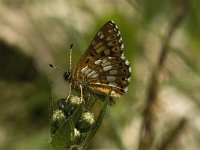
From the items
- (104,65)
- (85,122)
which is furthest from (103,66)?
(85,122)

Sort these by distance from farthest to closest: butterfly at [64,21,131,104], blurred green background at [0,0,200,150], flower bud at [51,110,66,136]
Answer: blurred green background at [0,0,200,150] → butterfly at [64,21,131,104] → flower bud at [51,110,66,136]

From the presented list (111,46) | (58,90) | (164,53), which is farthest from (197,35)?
(111,46)

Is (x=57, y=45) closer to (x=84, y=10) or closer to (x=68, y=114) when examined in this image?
(x=84, y=10)

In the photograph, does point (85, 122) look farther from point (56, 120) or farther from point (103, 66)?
point (103, 66)

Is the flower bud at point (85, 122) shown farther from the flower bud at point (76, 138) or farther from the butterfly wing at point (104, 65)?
the butterfly wing at point (104, 65)

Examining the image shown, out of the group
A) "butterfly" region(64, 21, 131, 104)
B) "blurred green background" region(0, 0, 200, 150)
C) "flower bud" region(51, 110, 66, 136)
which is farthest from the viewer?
"blurred green background" region(0, 0, 200, 150)

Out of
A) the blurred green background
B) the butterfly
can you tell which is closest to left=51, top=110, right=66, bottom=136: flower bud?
the butterfly

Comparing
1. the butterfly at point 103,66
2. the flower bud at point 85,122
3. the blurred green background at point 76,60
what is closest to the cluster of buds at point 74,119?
the flower bud at point 85,122

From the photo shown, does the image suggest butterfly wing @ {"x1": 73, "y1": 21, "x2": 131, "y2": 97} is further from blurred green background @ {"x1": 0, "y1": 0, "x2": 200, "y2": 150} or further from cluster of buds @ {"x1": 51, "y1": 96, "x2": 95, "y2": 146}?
blurred green background @ {"x1": 0, "y1": 0, "x2": 200, "y2": 150}
